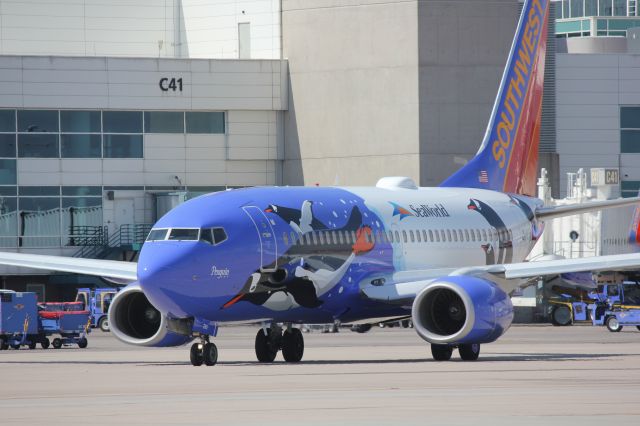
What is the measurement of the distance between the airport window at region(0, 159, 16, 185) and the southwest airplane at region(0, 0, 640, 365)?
129 feet

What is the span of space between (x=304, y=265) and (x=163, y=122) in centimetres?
4548

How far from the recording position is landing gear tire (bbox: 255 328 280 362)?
3631cm

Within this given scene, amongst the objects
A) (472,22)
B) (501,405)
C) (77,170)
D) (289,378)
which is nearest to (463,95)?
(472,22)

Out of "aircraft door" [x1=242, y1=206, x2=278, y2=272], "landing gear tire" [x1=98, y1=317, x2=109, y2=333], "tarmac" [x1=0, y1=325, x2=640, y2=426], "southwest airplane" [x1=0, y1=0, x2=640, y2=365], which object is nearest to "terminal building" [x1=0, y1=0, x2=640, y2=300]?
"landing gear tire" [x1=98, y1=317, x2=109, y2=333]

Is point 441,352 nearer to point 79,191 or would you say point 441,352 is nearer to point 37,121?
point 79,191

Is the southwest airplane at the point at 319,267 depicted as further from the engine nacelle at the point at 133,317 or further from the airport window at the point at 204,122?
the airport window at the point at 204,122

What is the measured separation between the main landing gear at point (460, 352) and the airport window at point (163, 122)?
46.1 m

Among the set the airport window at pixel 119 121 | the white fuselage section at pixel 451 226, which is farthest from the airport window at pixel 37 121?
the white fuselage section at pixel 451 226

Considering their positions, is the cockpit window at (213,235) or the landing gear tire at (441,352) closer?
the cockpit window at (213,235)

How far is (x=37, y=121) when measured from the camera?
7869cm

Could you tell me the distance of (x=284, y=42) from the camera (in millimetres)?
81438

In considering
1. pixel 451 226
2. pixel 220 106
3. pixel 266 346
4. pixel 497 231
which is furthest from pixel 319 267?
pixel 220 106

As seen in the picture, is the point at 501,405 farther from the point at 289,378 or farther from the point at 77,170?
the point at 77,170

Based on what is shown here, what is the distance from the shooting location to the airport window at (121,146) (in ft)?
262
